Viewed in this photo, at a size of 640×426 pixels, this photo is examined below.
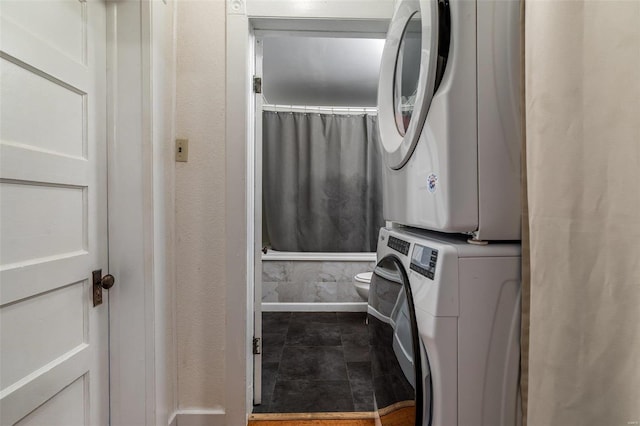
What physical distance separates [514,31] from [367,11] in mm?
854

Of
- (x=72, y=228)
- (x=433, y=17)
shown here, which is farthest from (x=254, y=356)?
(x=433, y=17)

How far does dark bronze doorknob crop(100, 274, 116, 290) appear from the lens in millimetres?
1029

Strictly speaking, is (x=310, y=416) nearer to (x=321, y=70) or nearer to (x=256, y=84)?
(x=256, y=84)

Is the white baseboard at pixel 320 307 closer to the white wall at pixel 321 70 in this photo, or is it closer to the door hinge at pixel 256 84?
the door hinge at pixel 256 84

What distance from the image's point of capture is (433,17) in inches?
26.8

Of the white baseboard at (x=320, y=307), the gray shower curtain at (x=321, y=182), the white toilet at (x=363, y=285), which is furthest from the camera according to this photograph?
the gray shower curtain at (x=321, y=182)

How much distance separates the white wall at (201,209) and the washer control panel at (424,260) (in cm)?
90

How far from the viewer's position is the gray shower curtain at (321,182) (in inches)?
122

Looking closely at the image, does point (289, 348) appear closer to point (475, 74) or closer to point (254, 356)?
point (254, 356)

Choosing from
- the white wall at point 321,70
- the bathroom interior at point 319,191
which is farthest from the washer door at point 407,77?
the bathroom interior at point 319,191

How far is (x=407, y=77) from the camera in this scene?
91 cm

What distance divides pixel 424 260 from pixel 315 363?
162cm

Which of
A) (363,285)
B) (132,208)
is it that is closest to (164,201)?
(132,208)

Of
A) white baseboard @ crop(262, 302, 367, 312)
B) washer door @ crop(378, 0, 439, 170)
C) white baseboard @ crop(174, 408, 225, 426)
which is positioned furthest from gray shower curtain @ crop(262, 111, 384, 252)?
washer door @ crop(378, 0, 439, 170)
